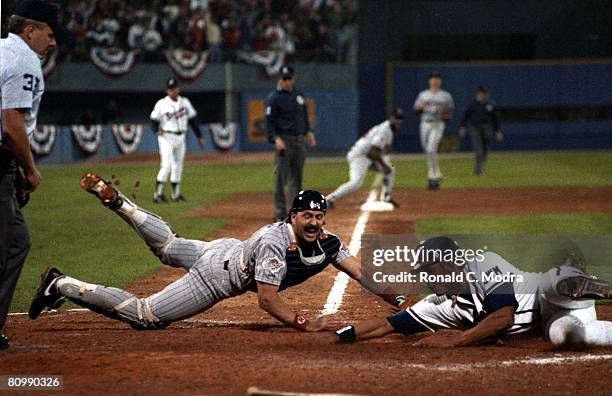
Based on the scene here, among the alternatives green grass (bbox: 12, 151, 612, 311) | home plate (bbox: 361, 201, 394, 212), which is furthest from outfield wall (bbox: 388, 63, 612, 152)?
home plate (bbox: 361, 201, 394, 212)

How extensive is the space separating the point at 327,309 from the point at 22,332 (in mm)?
2763

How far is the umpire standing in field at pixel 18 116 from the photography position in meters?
6.90

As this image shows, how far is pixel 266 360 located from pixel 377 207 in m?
11.2

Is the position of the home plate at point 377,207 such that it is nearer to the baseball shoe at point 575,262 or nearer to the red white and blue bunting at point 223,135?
the baseball shoe at point 575,262

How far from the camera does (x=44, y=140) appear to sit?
34031mm

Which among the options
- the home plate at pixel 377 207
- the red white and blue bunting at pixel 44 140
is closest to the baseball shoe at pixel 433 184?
the home plate at pixel 377 207

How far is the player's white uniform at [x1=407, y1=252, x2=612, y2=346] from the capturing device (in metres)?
7.06

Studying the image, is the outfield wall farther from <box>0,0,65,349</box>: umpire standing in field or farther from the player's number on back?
the player's number on back

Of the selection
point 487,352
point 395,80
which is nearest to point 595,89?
point 395,80

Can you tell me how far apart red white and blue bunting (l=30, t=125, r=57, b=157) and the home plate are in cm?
1842

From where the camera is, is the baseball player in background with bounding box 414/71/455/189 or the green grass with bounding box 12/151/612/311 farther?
the baseball player in background with bounding box 414/71/455/189

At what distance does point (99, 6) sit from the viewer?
1481 inches

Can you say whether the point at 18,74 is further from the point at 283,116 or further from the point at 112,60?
the point at 112,60

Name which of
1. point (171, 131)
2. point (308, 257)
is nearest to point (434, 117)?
point (171, 131)
